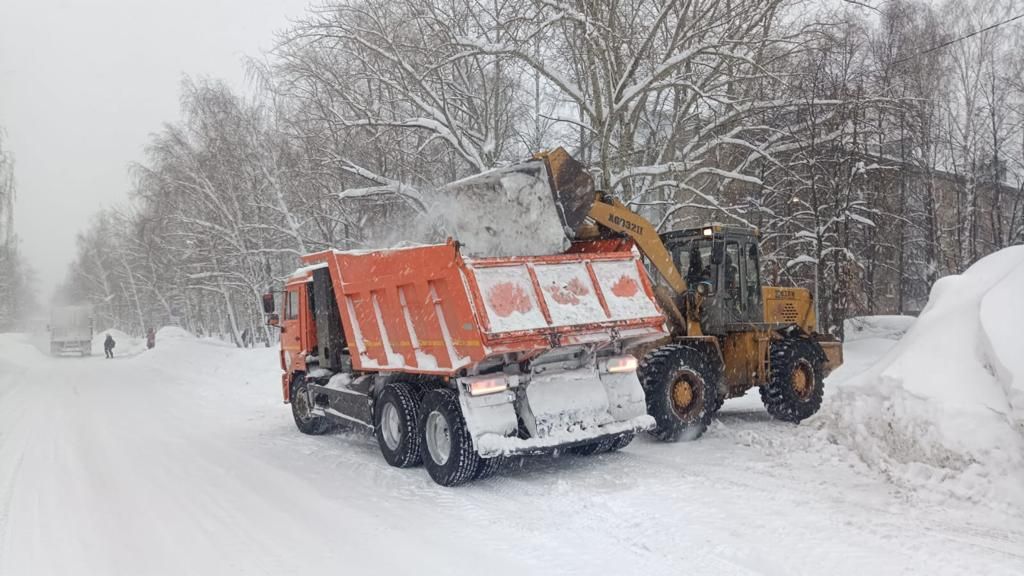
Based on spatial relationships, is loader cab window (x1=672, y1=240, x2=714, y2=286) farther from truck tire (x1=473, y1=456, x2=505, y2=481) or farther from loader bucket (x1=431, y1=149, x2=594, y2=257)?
truck tire (x1=473, y1=456, x2=505, y2=481)

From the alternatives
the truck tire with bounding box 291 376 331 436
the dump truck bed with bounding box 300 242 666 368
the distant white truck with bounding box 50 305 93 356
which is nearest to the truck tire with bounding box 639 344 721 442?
the dump truck bed with bounding box 300 242 666 368

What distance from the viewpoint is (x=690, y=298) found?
30.4ft

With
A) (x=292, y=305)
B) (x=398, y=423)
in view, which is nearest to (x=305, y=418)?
(x=292, y=305)

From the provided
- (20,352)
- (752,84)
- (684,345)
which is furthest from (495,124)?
(20,352)

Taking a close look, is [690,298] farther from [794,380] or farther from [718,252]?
[794,380]

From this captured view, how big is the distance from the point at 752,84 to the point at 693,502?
44.3ft

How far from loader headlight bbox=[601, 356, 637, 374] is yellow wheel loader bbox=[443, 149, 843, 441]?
1124 mm

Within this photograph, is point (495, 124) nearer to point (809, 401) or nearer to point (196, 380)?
point (809, 401)

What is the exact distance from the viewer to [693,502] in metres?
5.88

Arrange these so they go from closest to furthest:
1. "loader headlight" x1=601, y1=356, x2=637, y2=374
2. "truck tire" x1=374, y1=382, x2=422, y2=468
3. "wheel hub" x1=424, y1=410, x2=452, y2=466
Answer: "wheel hub" x1=424, y1=410, x2=452, y2=466 → "loader headlight" x1=601, y1=356, x2=637, y2=374 → "truck tire" x1=374, y1=382, x2=422, y2=468

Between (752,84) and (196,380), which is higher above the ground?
(752,84)

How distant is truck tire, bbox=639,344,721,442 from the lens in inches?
335

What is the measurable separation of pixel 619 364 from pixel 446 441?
2.01 metres

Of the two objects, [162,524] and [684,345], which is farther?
[684,345]
